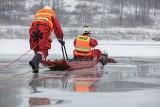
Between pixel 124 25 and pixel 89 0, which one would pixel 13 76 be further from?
pixel 89 0

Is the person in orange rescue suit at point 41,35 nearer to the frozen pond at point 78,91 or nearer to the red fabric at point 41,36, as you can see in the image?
the red fabric at point 41,36

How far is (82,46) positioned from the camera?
13.6 meters

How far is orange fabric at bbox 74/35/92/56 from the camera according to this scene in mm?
13500

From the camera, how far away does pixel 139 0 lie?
329 ft

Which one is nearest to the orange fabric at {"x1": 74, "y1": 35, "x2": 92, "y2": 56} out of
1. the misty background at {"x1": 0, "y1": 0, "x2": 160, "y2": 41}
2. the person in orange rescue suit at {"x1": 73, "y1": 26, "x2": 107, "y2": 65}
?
the person in orange rescue suit at {"x1": 73, "y1": 26, "x2": 107, "y2": 65}

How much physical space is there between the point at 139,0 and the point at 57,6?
20.4 meters

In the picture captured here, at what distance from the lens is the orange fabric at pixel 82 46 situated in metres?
13.5

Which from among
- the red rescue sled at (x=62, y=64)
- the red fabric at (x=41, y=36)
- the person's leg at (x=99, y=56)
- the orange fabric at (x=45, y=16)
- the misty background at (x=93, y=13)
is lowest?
the misty background at (x=93, y=13)

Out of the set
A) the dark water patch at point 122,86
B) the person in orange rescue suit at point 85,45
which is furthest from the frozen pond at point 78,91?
the person in orange rescue suit at point 85,45

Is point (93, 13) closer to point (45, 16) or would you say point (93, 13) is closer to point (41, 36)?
point (45, 16)

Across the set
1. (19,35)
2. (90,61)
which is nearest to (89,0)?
(19,35)

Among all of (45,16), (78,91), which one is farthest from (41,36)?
(78,91)

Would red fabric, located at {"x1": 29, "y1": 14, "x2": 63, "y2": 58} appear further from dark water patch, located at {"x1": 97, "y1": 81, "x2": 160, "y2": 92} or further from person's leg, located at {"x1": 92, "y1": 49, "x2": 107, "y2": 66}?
person's leg, located at {"x1": 92, "y1": 49, "x2": 107, "y2": 66}

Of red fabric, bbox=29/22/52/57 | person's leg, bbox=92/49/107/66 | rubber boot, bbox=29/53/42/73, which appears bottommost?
person's leg, bbox=92/49/107/66
